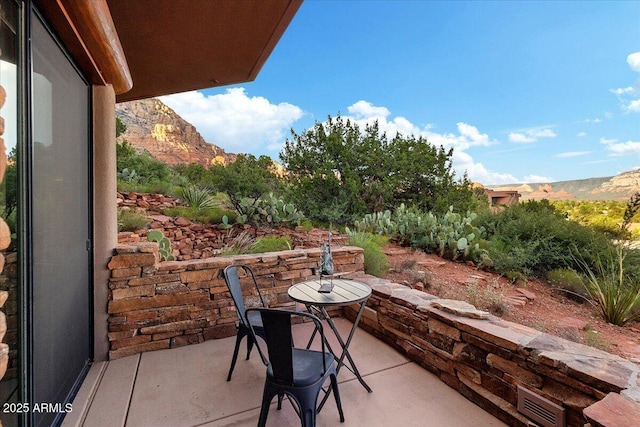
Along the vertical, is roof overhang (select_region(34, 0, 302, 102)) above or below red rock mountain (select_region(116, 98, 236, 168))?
below

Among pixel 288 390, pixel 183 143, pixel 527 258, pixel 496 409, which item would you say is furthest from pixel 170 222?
pixel 183 143

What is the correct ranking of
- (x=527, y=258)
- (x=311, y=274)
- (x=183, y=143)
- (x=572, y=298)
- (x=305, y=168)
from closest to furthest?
(x=311, y=274)
(x=572, y=298)
(x=527, y=258)
(x=305, y=168)
(x=183, y=143)

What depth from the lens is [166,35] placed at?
7.72 ft

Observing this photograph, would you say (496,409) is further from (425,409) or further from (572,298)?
(572,298)

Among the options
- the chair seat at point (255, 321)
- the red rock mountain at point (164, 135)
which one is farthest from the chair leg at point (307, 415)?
the red rock mountain at point (164, 135)

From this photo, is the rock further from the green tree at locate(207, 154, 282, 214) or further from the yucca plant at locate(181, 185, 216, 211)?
the yucca plant at locate(181, 185, 216, 211)

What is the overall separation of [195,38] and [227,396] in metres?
2.76

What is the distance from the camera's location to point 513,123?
11.1 metres

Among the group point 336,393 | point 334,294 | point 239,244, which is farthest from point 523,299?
point 239,244

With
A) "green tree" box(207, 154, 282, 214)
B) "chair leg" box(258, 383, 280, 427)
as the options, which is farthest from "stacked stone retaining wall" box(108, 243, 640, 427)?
"green tree" box(207, 154, 282, 214)

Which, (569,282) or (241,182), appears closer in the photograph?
(569,282)

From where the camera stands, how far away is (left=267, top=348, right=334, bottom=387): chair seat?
1.53 metres

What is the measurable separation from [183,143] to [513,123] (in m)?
17.9

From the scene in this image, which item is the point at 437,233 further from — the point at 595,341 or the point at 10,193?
the point at 10,193
